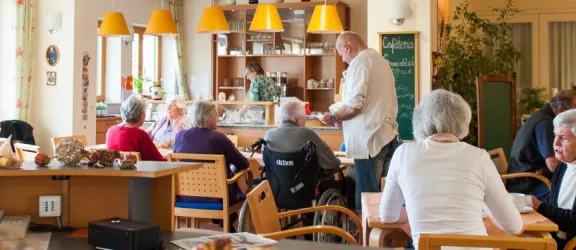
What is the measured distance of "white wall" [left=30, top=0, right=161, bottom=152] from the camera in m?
8.94

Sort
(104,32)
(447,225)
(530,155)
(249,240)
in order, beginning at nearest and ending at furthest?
(249,240)
(447,225)
(530,155)
(104,32)

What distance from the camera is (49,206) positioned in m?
3.17

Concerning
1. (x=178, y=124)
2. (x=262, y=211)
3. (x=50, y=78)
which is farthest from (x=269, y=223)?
(x=50, y=78)

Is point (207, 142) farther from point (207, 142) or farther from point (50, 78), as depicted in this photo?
point (50, 78)

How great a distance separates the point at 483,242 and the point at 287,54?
9542 millimetres

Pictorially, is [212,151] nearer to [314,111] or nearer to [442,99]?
[442,99]

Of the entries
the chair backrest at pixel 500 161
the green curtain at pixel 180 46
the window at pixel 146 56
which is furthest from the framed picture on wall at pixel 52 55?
the chair backrest at pixel 500 161

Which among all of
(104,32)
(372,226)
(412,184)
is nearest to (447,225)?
(412,184)

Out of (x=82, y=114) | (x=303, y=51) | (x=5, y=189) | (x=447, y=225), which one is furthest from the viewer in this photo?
(x=303, y=51)

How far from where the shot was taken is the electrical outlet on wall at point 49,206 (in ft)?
10.4

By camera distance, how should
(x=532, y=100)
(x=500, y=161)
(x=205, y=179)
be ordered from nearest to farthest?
(x=205, y=179) < (x=500, y=161) < (x=532, y=100)

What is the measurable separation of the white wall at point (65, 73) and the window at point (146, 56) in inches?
95.7

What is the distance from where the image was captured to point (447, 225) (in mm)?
2867

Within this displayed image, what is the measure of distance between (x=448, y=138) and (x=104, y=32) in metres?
5.68
